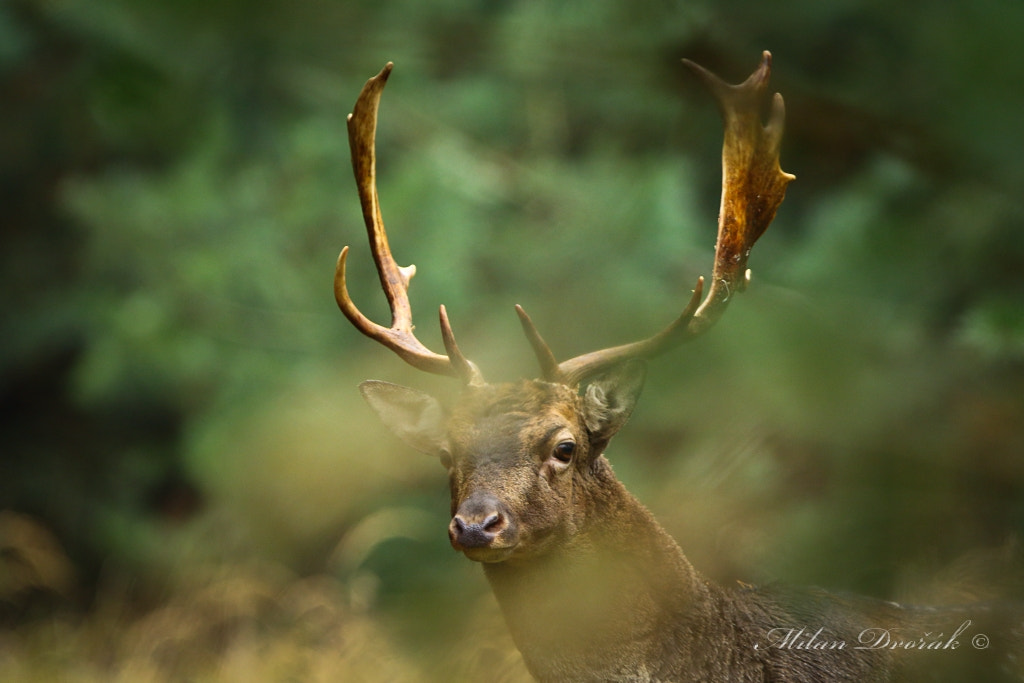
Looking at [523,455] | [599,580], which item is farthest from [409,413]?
[599,580]

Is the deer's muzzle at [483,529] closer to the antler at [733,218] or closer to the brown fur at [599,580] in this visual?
the brown fur at [599,580]

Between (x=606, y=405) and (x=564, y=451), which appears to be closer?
(x=564, y=451)

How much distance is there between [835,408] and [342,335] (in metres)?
5.25

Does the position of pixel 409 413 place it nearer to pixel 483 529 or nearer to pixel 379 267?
pixel 379 267

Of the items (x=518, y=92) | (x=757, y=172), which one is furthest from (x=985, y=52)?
(x=518, y=92)

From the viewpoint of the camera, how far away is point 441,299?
20.1ft

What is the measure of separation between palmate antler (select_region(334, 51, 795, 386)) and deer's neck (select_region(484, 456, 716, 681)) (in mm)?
392

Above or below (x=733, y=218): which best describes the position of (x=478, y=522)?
below

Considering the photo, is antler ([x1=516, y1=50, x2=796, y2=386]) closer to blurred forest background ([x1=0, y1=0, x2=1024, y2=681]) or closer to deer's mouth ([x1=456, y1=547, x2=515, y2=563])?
blurred forest background ([x1=0, y1=0, x2=1024, y2=681])

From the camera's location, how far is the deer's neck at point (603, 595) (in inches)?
118

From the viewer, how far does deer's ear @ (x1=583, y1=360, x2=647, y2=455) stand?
3.14 m

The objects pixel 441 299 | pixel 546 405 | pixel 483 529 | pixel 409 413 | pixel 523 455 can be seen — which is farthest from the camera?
pixel 441 299

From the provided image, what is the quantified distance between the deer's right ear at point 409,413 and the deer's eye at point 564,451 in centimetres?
42

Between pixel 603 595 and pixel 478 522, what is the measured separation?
19.5 inches
